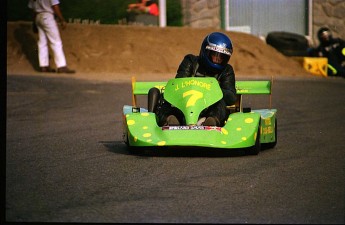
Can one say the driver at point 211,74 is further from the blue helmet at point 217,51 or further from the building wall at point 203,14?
the building wall at point 203,14

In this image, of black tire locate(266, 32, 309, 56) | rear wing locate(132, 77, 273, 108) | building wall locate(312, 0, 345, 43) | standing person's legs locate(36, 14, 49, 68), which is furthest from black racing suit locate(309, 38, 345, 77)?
rear wing locate(132, 77, 273, 108)

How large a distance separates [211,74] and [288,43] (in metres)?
14.9

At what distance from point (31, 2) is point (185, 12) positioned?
246 inches

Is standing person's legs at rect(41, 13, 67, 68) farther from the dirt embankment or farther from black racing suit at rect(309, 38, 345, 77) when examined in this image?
black racing suit at rect(309, 38, 345, 77)

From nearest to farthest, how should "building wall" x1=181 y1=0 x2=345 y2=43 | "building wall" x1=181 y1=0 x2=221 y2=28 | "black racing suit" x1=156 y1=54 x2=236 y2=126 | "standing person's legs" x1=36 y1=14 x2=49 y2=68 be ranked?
"black racing suit" x1=156 y1=54 x2=236 y2=126
"standing person's legs" x1=36 y1=14 x2=49 y2=68
"building wall" x1=181 y1=0 x2=221 y2=28
"building wall" x1=181 y1=0 x2=345 y2=43

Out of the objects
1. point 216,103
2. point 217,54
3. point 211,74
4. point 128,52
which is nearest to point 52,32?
point 128,52

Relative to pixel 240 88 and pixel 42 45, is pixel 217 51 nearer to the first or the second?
pixel 240 88

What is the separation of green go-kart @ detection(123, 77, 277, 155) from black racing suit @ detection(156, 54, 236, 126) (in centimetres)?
9

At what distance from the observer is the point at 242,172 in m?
7.95

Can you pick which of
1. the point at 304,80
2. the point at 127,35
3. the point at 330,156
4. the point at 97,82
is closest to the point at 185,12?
the point at 127,35

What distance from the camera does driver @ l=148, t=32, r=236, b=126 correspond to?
9.38 metres

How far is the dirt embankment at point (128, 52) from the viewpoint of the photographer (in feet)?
69.5
